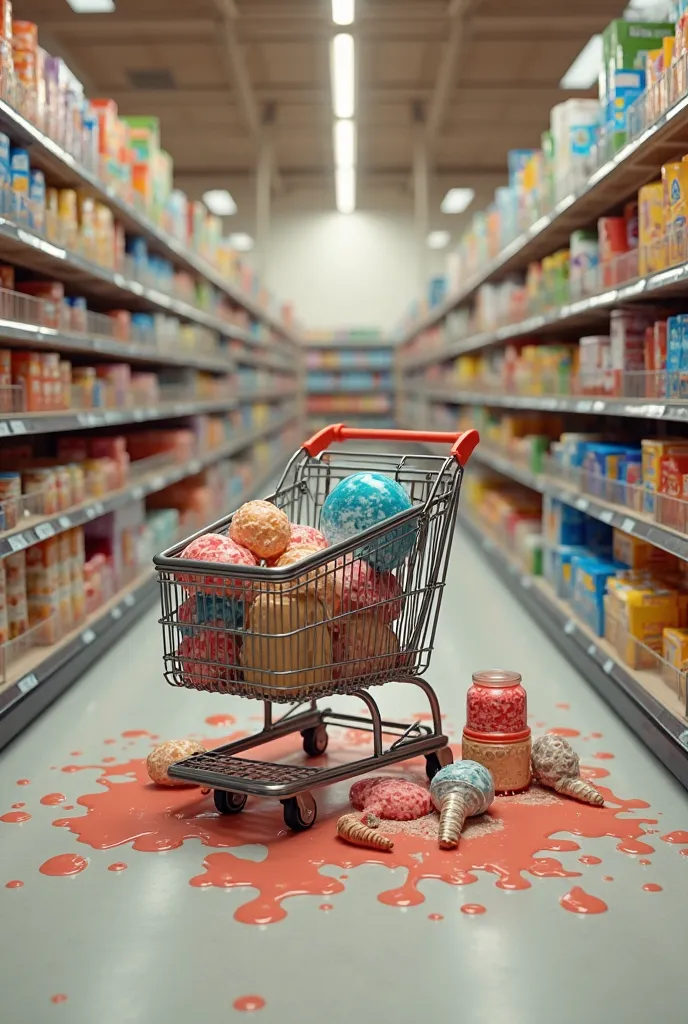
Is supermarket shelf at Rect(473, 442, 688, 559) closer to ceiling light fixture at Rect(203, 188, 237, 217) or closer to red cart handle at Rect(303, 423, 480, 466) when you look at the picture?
red cart handle at Rect(303, 423, 480, 466)

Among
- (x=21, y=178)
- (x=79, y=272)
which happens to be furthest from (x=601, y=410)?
(x=79, y=272)

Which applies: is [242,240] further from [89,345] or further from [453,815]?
[453,815]

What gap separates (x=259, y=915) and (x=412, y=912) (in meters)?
0.30

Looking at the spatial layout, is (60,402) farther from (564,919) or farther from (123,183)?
(564,919)

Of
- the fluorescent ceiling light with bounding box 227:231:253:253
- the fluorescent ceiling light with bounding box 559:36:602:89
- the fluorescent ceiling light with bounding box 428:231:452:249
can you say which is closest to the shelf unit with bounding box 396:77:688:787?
the fluorescent ceiling light with bounding box 559:36:602:89

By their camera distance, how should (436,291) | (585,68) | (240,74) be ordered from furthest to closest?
(436,291) → (585,68) → (240,74)

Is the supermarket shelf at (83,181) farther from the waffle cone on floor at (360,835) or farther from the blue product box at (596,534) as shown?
the blue product box at (596,534)

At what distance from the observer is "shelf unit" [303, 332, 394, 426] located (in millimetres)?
18625

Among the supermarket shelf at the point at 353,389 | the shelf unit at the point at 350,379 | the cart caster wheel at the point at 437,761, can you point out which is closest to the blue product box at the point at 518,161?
the cart caster wheel at the point at 437,761

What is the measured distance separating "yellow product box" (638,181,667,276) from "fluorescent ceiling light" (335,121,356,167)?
9.11 metres

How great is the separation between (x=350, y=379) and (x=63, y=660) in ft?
51.1

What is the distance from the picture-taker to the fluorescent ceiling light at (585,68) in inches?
Answer: 442

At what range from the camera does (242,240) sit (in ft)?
64.7

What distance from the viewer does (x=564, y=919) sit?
2.12 metres
